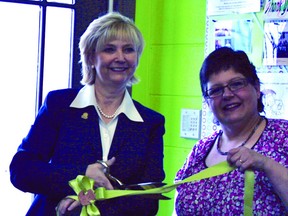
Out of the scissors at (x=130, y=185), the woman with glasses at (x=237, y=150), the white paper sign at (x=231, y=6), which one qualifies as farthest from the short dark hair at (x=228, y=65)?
the white paper sign at (x=231, y=6)

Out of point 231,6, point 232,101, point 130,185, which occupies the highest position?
point 231,6

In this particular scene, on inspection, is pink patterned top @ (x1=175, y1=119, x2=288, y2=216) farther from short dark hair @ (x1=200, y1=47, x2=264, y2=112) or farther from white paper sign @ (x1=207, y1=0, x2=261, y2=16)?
→ white paper sign @ (x1=207, y1=0, x2=261, y2=16)

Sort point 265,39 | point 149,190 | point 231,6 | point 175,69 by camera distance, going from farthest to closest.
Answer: point 175,69 < point 231,6 < point 265,39 < point 149,190

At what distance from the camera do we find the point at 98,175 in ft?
6.26

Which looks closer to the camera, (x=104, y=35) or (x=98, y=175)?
(x=98, y=175)

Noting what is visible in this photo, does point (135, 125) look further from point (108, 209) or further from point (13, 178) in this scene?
point (13, 178)

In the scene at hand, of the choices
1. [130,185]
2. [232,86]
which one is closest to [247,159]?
[232,86]

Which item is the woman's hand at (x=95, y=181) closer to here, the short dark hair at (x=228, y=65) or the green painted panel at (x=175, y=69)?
the short dark hair at (x=228, y=65)

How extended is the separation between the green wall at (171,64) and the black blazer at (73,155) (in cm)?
78

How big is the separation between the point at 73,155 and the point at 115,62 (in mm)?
371

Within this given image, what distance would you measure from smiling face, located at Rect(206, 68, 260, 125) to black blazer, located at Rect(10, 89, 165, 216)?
11.5 inches

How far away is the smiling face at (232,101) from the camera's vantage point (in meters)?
1.94

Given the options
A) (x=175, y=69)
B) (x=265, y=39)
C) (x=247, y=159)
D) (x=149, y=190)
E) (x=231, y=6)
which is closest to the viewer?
(x=247, y=159)

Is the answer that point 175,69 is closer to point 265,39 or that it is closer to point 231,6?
point 231,6
